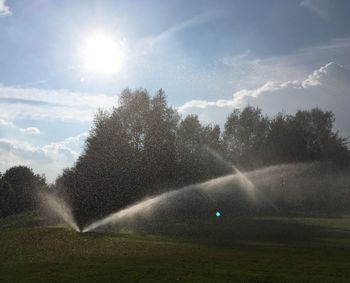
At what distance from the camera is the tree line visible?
2731 inches

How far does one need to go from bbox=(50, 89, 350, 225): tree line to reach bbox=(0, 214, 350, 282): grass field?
919 inches

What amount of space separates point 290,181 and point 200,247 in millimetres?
61288

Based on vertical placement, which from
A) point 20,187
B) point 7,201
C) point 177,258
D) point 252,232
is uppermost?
point 20,187

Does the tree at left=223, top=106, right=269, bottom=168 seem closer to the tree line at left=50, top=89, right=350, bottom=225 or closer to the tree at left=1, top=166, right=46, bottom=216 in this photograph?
the tree line at left=50, top=89, right=350, bottom=225

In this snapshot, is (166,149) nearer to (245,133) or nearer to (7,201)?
(245,133)

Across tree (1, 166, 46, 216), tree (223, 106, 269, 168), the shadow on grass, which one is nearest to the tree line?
tree (223, 106, 269, 168)

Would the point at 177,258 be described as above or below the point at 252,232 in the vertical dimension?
above

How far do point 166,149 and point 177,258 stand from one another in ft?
160

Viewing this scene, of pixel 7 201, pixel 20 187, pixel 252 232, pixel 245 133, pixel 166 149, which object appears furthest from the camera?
pixel 20 187

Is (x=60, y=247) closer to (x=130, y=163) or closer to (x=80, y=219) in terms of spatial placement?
(x=80, y=219)

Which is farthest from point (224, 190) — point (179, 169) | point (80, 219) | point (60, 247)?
point (60, 247)

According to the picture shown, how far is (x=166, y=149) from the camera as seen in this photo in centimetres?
7581

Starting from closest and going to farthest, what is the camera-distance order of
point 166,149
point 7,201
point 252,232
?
point 252,232 < point 166,149 < point 7,201

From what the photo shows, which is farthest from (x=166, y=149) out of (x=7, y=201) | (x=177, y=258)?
(x=7, y=201)
